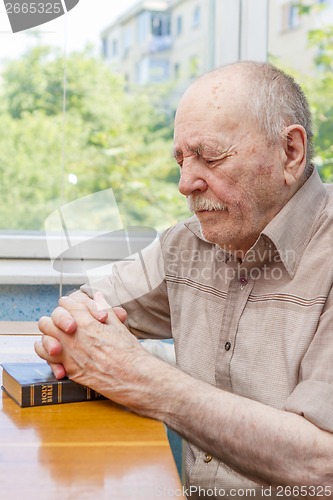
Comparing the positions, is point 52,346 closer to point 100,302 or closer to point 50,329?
point 50,329

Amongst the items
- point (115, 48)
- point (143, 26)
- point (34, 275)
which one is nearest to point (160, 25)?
point (143, 26)

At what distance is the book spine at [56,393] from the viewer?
117 centimetres

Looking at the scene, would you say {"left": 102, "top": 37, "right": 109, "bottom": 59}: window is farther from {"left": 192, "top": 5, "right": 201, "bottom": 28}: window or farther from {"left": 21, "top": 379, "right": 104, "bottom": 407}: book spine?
{"left": 21, "top": 379, "right": 104, "bottom": 407}: book spine

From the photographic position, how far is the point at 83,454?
94cm

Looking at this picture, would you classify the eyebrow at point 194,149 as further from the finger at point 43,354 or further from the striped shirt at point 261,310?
the finger at point 43,354

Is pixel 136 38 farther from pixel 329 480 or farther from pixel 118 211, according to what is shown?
pixel 329 480

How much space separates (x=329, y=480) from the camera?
1.10 m

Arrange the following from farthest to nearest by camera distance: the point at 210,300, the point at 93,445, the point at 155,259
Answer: the point at 155,259 → the point at 210,300 → the point at 93,445

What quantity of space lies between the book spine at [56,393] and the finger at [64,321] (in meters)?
0.10

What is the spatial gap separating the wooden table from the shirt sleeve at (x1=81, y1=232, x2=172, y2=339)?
0.44 meters

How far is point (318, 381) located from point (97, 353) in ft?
1.28

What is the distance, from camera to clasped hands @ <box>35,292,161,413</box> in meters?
1.19

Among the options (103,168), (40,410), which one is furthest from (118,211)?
(40,410)

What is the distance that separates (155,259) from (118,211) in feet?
2.47
